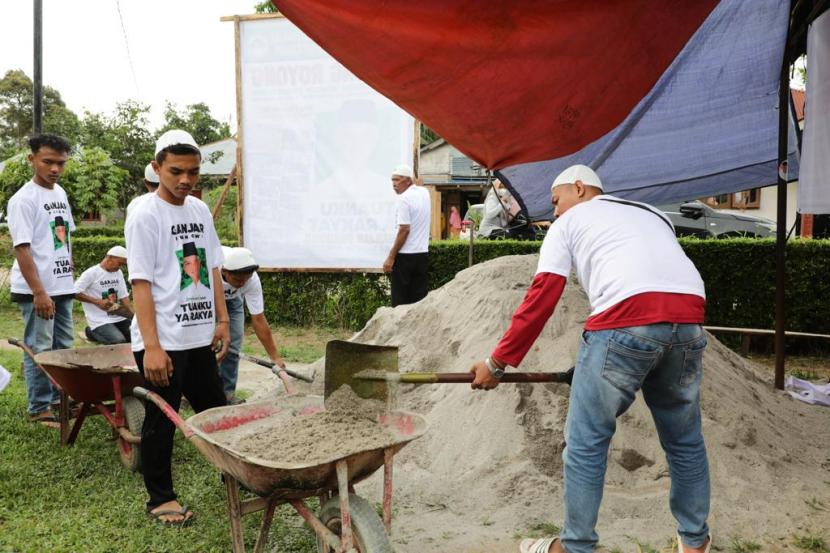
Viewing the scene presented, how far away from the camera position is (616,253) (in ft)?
8.58

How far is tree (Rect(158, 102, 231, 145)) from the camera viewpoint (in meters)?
28.8

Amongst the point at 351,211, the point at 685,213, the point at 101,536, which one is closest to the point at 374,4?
the point at 101,536

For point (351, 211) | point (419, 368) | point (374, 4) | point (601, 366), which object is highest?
point (374, 4)

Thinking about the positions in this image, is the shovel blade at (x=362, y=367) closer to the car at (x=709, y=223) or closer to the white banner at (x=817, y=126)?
the white banner at (x=817, y=126)

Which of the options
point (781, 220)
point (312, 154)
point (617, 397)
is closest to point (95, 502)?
point (617, 397)

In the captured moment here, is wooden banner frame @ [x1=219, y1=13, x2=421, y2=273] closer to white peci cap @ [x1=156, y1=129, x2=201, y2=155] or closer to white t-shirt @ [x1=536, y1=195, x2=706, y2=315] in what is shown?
white peci cap @ [x1=156, y1=129, x2=201, y2=155]

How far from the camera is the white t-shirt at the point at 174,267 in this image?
3.11 meters

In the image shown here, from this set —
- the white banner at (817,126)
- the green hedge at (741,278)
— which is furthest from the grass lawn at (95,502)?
the green hedge at (741,278)

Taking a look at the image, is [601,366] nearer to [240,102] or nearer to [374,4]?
[374,4]

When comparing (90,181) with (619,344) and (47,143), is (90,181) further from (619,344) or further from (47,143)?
(619,344)

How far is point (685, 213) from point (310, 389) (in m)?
11.1

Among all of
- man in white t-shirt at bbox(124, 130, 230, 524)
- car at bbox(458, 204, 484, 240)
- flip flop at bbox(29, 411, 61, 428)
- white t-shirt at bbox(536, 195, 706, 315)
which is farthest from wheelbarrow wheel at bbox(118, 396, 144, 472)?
car at bbox(458, 204, 484, 240)

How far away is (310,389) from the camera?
534cm

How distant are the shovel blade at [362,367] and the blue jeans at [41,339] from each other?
279 centimetres
